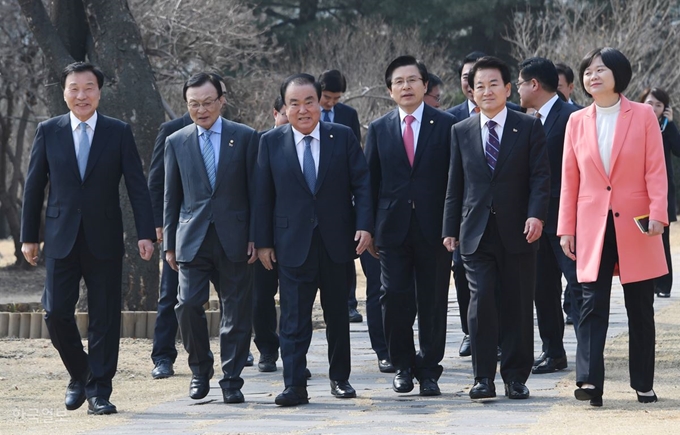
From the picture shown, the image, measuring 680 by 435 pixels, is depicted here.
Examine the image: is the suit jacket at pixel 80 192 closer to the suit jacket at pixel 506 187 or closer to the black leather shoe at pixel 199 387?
the black leather shoe at pixel 199 387

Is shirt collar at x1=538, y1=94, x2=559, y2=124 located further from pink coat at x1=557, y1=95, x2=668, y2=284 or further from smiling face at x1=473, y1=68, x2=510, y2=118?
pink coat at x1=557, y1=95, x2=668, y2=284

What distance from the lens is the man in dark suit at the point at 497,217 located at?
7.20 meters

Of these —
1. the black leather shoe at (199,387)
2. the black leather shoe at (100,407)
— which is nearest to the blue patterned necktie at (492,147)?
the black leather shoe at (199,387)

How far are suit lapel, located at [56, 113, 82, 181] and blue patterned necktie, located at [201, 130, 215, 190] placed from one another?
801 millimetres

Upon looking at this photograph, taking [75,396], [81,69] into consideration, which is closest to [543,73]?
[81,69]

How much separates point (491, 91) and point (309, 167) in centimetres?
120

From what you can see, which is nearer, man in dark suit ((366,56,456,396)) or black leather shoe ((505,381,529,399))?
black leather shoe ((505,381,529,399))

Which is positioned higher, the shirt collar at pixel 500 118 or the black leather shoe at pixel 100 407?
the shirt collar at pixel 500 118

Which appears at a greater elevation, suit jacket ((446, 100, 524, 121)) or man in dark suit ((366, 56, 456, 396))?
suit jacket ((446, 100, 524, 121))

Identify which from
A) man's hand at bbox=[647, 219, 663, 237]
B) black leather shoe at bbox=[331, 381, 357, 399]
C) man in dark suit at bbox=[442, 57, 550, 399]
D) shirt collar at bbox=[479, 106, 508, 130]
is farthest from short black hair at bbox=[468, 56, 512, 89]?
black leather shoe at bbox=[331, 381, 357, 399]

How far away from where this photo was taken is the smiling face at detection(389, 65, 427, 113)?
25.1 ft

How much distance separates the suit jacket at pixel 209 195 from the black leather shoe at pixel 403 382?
1230mm

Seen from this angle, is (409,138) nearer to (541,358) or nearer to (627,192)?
(627,192)

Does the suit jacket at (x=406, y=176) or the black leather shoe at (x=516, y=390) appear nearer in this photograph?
the black leather shoe at (x=516, y=390)
